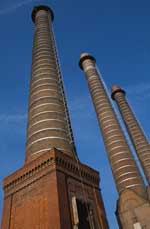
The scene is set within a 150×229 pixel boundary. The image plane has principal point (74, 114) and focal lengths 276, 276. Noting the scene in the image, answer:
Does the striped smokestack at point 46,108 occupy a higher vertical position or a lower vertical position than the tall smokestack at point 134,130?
lower

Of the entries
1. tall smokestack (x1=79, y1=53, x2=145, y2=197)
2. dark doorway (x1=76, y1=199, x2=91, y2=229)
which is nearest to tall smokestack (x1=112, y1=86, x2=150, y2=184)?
tall smokestack (x1=79, y1=53, x2=145, y2=197)

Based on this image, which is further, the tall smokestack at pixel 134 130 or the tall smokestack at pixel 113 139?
the tall smokestack at pixel 134 130

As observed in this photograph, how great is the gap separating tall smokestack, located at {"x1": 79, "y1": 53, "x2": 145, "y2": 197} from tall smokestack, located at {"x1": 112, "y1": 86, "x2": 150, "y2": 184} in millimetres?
3501

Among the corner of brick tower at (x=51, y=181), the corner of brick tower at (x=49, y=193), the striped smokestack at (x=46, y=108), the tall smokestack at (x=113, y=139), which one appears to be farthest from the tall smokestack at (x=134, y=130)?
the corner of brick tower at (x=49, y=193)

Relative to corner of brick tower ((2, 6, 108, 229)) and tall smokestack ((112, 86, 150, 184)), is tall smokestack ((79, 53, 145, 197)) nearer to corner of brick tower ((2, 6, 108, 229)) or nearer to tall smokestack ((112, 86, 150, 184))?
tall smokestack ((112, 86, 150, 184))

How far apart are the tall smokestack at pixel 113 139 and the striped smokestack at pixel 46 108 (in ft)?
26.4

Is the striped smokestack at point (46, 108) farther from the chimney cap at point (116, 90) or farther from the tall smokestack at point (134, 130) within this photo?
the chimney cap at point (116, 90)

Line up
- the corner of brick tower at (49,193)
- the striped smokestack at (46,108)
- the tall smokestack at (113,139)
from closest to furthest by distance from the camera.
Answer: the corner of brick tower at (49,193), the striped smokestack at (46,108), the tall smokestack at (113,139)

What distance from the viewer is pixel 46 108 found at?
43.7 ft

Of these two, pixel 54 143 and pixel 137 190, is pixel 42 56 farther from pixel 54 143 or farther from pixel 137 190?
pixel 137 190

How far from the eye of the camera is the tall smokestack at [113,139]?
763 inches

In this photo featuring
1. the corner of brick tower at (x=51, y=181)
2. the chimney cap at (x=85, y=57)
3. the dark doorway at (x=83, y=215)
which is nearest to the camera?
the corner of brick tower at (x=51, y=181)

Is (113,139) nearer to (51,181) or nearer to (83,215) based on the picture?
(83,215)

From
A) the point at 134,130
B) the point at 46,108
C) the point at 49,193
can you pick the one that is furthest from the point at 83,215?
the point at 134,130
